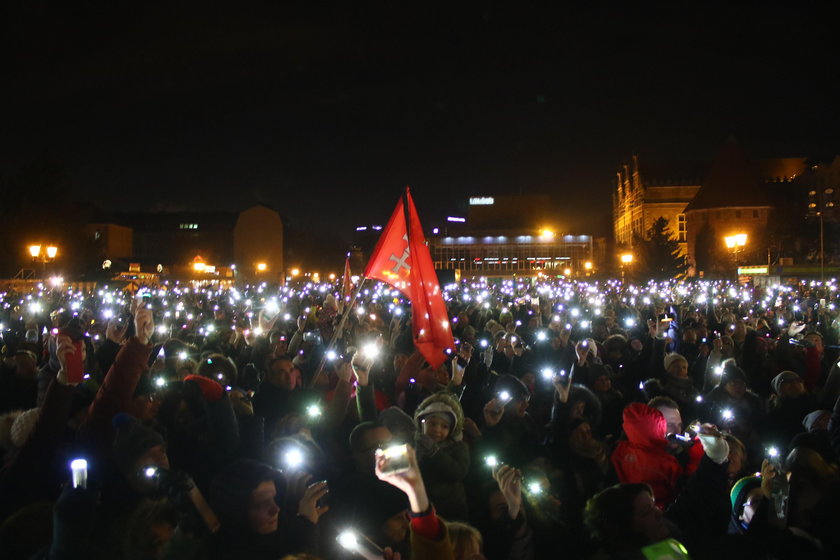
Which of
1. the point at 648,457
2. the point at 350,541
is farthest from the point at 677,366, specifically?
the point at 350,541

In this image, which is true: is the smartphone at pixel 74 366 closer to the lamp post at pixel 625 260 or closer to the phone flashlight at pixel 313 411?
the phone flashlight at pixel 313 411

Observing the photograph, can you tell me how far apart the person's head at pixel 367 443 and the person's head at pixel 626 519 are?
1.28 meters

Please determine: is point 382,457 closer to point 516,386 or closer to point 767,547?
point 767,547

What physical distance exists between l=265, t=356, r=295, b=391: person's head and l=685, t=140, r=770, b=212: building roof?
8183 cm

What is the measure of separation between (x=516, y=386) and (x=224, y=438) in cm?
251

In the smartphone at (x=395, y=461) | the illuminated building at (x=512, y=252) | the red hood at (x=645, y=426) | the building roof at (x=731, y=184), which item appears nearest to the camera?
the smartphone at (x=395, y=461)

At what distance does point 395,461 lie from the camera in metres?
2.54

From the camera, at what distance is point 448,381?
7348 millimetres

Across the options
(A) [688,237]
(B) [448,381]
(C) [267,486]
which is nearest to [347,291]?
(B) [448,381]

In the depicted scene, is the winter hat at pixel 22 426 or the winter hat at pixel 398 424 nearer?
the winter hat at pixel 22 426

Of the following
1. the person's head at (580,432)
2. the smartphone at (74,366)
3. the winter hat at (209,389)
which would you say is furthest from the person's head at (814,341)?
the smartphone at (74,366)

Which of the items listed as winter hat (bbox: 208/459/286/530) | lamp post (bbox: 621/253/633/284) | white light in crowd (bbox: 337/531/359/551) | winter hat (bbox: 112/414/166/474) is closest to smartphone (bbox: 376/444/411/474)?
white light in crowd (bbox: 337/531/359/551)

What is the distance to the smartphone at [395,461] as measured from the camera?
8.30ft

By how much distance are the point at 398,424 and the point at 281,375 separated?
6.06 ft
